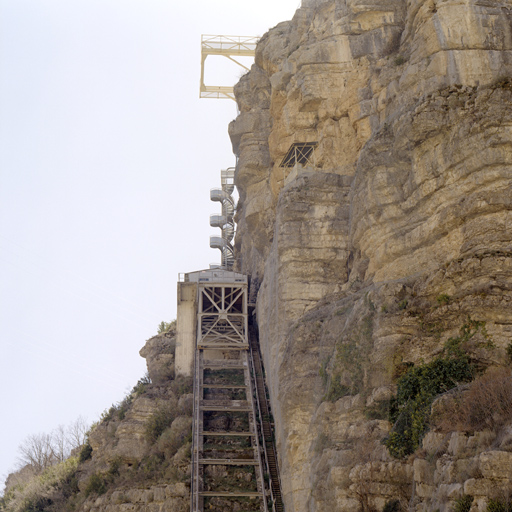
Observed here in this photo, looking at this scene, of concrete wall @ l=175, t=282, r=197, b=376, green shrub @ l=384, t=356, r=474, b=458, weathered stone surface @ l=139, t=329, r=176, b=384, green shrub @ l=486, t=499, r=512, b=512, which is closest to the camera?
green shrub @ l=486, t=499, r=512, b=512

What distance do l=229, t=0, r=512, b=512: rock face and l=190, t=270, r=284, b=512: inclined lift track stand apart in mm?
1891

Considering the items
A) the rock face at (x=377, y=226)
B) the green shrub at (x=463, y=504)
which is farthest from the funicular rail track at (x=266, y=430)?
the green shrub at (x=463, y=504)

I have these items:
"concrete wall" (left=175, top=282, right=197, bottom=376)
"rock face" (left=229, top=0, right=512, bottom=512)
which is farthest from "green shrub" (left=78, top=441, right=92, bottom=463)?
"rock face" (left=229, top=0, right=512, bottom=512)

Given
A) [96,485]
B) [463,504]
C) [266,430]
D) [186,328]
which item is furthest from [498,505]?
[186,328]

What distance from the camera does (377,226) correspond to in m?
28.2

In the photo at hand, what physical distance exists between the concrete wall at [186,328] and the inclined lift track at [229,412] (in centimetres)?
76

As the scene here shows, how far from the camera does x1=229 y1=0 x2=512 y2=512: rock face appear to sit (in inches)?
806

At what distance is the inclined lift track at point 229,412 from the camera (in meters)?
31.5

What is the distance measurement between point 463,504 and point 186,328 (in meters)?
31.3

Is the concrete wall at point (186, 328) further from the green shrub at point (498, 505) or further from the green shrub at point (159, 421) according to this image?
the green shrub at point (498, 505)

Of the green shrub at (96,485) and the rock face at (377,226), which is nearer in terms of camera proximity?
the rock face at (377,226)

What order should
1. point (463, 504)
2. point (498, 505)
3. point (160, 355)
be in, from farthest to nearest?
point (160, 355)
point (463, 504)
point (498, 505)

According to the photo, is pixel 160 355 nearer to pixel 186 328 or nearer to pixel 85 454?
pixel 186 328

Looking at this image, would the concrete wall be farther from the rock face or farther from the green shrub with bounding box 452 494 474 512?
the green shrub with bounding box 452 494 474 512
